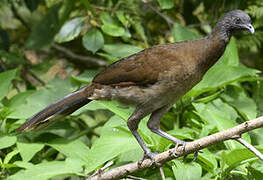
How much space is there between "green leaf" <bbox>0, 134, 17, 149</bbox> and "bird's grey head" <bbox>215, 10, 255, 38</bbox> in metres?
1.45

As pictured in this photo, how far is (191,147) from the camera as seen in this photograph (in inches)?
75.8

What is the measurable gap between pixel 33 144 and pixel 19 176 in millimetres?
403

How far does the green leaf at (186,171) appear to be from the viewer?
6.88ft

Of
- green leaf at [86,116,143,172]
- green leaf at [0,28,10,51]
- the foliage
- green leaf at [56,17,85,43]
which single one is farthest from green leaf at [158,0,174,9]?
green leaf at [0,28,10,51]

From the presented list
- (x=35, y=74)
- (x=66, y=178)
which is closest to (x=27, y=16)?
(x=35, y=74)

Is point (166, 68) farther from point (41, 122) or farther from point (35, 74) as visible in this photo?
point (35, 74)

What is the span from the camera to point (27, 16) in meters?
4.57

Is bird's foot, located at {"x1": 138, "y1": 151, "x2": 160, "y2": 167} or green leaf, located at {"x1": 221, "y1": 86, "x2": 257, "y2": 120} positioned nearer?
bird's foot, located at {"x1": 138, "y1": 151, "x2": 160, "y2": 167}

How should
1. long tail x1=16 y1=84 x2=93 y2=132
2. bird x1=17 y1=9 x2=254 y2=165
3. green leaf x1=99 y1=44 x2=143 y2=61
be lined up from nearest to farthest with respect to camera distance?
bird x1=17 y1=9 x2=254 y2=165
long tail x1=16 y1=84 x2=93 y2=132
green leaf x1=99 y1=44 x2=143 y2=61

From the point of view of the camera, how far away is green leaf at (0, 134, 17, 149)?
8.68ft

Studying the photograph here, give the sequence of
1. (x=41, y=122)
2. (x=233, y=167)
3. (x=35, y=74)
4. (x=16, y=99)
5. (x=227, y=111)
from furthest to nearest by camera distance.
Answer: (x=35, y=74), (x=16, y=99), (x=227, y=111), (x=41, y=122), (x=233, y=167)

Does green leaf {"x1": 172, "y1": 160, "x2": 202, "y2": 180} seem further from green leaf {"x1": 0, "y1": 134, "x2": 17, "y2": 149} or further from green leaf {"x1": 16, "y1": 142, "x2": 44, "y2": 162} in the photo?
green leaf {"x1": 0, "y1": 134, "x2": 17, "y2": 149}

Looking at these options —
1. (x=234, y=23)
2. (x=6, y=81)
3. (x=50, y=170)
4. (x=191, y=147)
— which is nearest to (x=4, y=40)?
(x=6, y=81)

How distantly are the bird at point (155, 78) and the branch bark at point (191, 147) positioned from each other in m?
0.09
